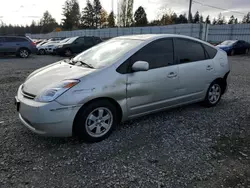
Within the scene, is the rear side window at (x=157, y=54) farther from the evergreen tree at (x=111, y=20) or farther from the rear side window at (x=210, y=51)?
the evergreen tree at (x=111, y=20)

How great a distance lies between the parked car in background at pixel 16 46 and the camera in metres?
15.2

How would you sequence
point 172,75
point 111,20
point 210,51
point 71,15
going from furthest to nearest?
1. point 71,15
2. point 111,20
3. point 210,51
4. point 172,75

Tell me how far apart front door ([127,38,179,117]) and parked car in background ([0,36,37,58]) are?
14.1 metres

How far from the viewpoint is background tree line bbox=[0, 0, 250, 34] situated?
170 feet

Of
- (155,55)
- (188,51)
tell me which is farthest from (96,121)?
(188,51)

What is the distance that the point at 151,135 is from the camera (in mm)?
3637

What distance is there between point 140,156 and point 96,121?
0.80 m

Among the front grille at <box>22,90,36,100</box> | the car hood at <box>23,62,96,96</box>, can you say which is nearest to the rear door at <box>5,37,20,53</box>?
the car hood at <box>23,62,96,96</box>

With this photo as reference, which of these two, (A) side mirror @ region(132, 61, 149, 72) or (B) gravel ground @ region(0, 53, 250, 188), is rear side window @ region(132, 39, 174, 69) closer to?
(A) side mirror @ region(132, 61, 149, 72)

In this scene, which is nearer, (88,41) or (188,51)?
(188,51)

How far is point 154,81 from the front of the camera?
3.73 meters

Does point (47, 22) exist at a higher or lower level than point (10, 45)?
higher

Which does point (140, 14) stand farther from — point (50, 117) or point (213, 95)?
point (50, 117)

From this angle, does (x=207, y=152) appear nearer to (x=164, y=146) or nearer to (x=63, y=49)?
(x=164, y=146)
